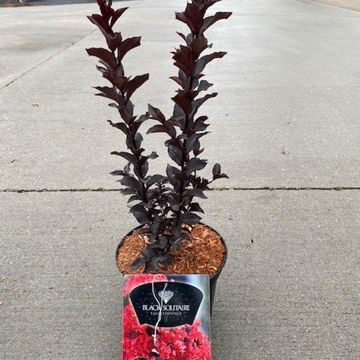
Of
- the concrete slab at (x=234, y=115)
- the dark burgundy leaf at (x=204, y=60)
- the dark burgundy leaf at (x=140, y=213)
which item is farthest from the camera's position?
the concrete slab at (x=234, y=115)

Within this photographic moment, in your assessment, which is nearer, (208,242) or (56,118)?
(208,242)

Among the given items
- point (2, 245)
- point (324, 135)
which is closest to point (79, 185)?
point (2, 245)

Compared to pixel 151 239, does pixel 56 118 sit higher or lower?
lower

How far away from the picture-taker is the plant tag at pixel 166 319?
1543 millimetres

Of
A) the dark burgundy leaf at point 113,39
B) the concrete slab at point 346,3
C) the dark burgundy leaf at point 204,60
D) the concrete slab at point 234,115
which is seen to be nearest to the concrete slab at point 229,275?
the concrete slab at point 234,115

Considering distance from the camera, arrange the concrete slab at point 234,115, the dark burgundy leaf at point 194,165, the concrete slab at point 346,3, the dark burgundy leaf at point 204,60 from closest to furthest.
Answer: the dark burgundy leaf at point 204,60
the dark burgundy leaf at point 194,165
the concrete slab at point 234,115
the concrete slab at point 346,3

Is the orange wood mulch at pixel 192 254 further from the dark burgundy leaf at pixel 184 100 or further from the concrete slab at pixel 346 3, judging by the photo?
the concrete slab at pixel 346 3

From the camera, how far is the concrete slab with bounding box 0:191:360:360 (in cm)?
191

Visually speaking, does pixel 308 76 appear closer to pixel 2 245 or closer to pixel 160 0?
pixel 2 245

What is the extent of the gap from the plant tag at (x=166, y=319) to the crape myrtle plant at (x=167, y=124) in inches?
8.1

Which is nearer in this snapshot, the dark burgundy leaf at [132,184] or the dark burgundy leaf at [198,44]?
the dark burgundy leaf at [198,44]

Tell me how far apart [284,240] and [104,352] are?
1.26 m

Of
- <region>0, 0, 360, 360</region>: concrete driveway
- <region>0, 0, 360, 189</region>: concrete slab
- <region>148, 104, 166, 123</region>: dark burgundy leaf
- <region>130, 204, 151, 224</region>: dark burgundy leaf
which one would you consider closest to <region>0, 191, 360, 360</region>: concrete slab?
<region>0, 0, 360, 360</region>: concrete driveway

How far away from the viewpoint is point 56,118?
4434 millimetres
